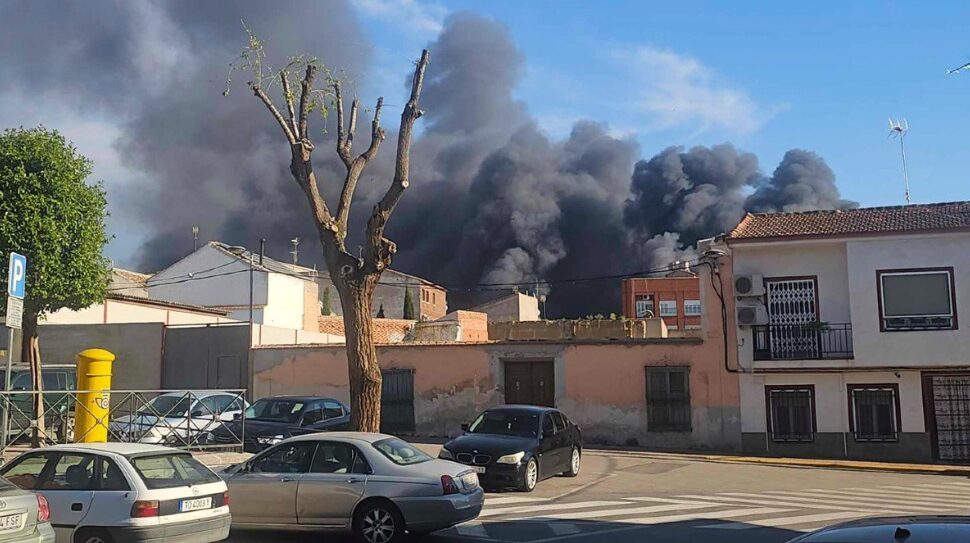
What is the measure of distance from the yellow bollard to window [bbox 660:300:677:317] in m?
68.2

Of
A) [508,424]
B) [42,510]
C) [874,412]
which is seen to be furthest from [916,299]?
[42,510]

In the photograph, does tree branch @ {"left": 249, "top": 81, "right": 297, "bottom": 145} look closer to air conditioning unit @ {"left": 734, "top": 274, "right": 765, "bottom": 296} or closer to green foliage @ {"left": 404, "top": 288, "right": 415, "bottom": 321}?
air conditioning unit @ {"left": 734, "top": 274, "right": 765, "bottom": 296}

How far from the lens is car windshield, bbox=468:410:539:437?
1588cm

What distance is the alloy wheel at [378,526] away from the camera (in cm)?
987

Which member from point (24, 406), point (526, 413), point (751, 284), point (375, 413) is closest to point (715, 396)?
point (751, 284)

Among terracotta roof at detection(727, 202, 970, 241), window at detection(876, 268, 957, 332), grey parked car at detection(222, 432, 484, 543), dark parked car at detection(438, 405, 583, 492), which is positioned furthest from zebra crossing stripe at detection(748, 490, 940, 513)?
terracotta roof at detection(727, 202, 970, 241)

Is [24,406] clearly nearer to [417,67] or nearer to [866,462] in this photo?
[417,67]

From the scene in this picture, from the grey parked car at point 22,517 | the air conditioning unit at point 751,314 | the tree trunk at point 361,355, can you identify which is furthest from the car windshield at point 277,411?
the air conditioning unit at point 751,314

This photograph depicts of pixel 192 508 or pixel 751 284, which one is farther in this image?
pixel 751 284

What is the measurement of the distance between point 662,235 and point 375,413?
262ft

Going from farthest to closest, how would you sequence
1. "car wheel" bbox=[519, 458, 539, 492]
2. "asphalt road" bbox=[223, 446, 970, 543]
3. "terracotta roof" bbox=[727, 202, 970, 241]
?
"terracotta roof" bbox=[727, 202, 970, 241], "car wheel" bbox=[519, 458, 539, 492], "asphalt road" bbox=[223, 446, 970, 543]

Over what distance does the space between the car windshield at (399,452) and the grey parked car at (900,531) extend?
271 inches

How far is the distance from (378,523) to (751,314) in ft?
54.9

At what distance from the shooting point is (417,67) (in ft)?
55.0
